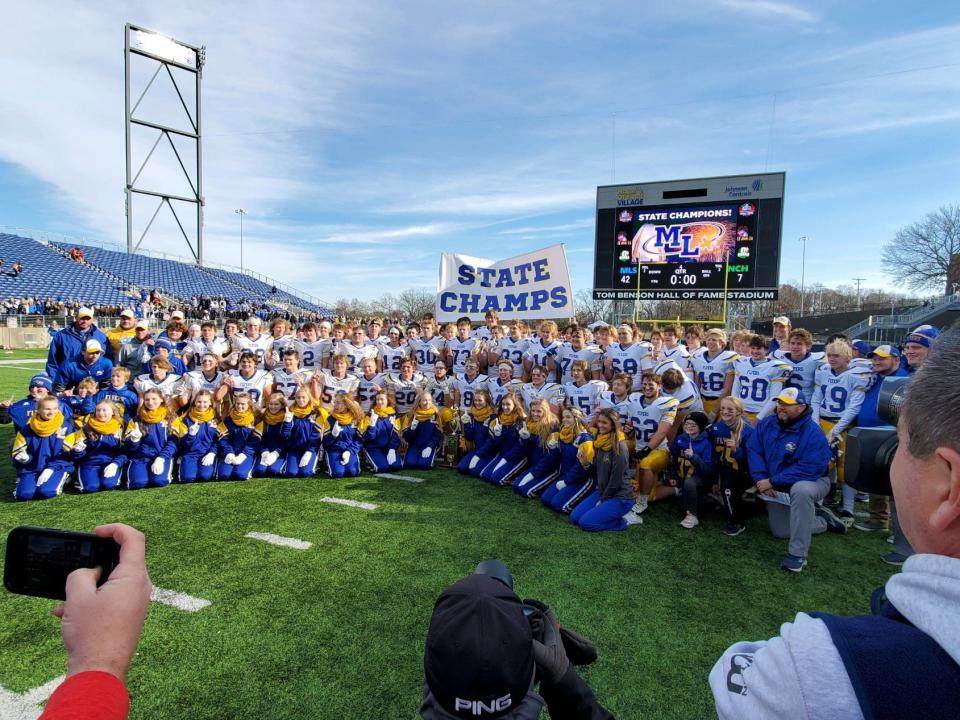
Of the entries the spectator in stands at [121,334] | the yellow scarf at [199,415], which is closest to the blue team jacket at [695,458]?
the yellow scarf at [199,415]

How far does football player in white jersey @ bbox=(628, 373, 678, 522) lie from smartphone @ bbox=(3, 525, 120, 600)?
4905 mm

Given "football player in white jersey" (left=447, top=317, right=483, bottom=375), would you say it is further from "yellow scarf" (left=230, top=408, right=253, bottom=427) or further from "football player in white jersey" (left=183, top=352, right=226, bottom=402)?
"football player in white jersey" (left=183, top=352, right=226, bottom=402)

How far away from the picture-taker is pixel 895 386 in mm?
1219

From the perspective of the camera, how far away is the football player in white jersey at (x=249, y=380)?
6.85 metres

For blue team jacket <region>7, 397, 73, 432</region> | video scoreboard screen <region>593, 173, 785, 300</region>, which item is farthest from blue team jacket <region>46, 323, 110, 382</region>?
video scoreboard screen <region>593, 173, 785, 300</region>

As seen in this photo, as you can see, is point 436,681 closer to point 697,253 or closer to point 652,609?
Result: point 652,609

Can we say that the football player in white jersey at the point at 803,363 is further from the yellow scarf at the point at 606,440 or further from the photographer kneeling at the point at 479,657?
the photographer kneeling at the point at 479,657

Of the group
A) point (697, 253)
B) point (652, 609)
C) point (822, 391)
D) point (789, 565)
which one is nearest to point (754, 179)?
point (697, 253)

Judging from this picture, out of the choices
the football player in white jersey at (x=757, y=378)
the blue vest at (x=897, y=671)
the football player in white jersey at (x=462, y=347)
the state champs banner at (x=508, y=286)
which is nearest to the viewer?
the blue vest at (x=897, y=671)

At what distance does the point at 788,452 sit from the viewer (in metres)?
4.50

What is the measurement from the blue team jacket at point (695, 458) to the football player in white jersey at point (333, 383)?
4067 mm

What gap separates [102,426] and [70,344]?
4.49 ft

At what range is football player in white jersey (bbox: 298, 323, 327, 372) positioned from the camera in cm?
824

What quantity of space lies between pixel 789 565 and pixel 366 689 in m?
3.18
